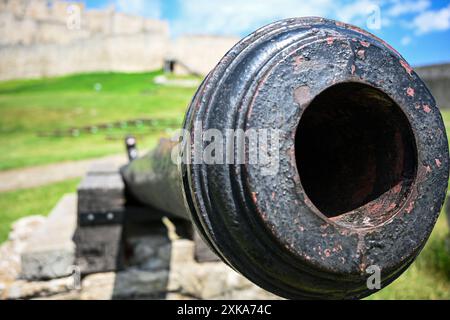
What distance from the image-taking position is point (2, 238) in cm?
525

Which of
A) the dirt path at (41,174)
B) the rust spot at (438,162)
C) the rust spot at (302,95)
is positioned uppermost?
the rust spot at (302,95)

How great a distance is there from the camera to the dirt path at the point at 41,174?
8.91m

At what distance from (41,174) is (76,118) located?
37.5 ft

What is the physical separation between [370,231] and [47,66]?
161ft

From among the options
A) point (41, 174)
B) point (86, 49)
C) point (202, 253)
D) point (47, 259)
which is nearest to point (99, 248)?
point (47, 259)

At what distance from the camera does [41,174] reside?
9.84 m

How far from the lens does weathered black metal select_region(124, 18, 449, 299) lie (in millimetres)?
956

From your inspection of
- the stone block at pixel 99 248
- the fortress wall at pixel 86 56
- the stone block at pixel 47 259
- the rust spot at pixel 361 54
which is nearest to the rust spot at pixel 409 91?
the rust spot at pixel 361 54

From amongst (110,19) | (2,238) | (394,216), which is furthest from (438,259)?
(110,19)

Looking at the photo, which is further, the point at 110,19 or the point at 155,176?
the point at 110,19

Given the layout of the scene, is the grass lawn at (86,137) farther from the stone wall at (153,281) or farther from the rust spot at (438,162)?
the rust spot at (438,162)

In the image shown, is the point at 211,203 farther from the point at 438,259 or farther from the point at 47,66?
the point at 47,66

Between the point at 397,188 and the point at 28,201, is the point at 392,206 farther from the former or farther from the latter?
the point at 28,201

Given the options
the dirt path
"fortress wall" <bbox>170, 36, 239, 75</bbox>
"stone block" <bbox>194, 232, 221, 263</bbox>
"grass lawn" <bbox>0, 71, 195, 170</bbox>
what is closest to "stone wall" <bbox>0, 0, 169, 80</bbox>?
"fortress wall" <bbox>170, 36, 239, 75</bbox>
